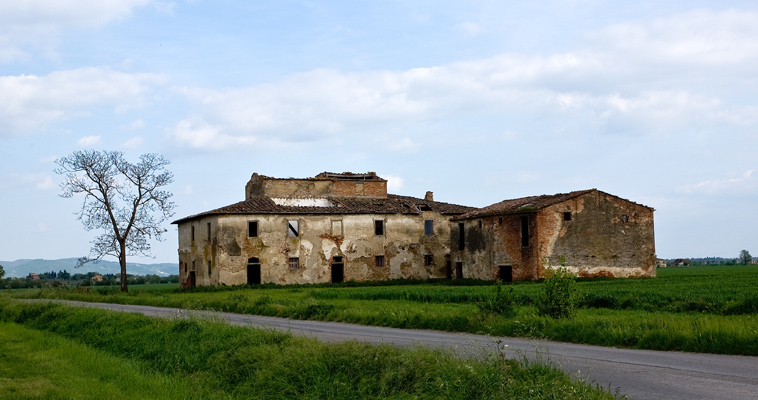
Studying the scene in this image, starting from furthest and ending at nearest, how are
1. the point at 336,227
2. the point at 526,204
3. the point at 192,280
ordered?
the point at 192,280
the point at 336,227
the point at 526,204

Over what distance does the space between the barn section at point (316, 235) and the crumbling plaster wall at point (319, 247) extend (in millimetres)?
68

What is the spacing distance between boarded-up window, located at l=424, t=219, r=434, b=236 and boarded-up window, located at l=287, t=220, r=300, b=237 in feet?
33.4

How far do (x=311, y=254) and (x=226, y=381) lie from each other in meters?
37.6

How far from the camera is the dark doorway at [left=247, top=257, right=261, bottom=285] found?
47.8 meters

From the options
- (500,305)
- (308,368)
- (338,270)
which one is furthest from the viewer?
(338,270)

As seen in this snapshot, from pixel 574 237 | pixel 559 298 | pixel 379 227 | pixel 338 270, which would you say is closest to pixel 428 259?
pixel 379 227

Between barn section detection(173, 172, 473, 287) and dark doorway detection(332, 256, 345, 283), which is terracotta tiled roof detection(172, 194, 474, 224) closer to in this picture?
barn section detection(173, 172, 473, 287)

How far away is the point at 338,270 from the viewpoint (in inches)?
2004

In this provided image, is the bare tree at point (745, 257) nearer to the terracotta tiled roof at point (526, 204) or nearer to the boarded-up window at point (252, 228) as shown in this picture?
the terracotta tiled roof at point (526, 204)

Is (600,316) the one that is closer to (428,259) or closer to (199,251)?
(428,259)

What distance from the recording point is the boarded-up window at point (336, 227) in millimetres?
50656

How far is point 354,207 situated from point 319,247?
425 cm

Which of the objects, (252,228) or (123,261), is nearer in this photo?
(252,228)

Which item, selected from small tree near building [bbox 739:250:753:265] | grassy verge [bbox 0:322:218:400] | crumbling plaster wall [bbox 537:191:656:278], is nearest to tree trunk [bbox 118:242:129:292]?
crumbling plaster wall [bbox 537:191:656:278]
